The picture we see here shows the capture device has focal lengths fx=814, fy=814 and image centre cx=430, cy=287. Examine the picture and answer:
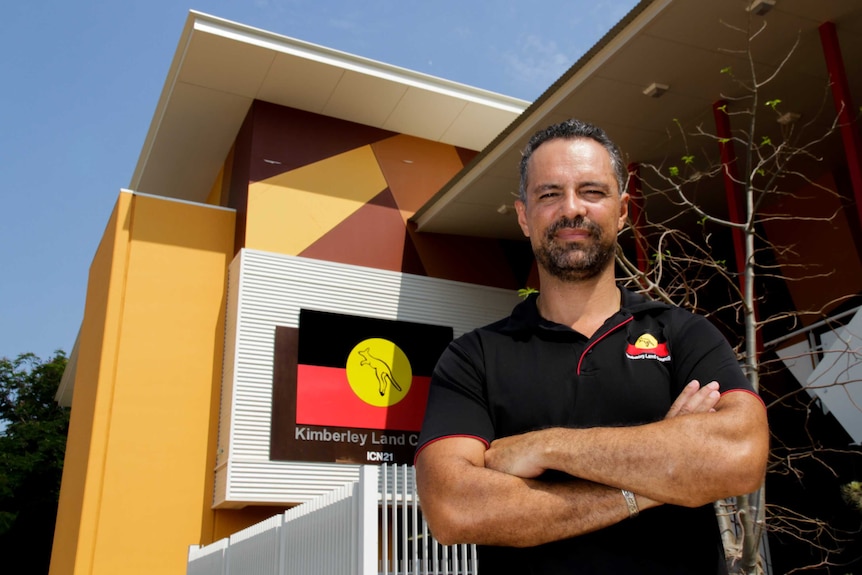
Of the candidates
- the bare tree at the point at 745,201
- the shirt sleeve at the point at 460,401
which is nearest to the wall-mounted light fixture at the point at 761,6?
the bare tree at the point at 745,201

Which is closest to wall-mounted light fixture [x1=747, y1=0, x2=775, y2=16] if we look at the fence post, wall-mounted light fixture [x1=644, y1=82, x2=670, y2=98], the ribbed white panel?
wall-mounted light fixture [x1=644, y1=82, x2=670, y2=98]

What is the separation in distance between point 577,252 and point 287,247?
9660 mm

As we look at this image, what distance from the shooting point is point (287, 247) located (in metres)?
11.0

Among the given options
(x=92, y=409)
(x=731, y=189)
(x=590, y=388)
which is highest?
(x=731, y=189)

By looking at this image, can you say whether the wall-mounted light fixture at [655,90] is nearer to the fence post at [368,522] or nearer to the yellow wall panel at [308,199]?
the yellow wall panel at [308,199]

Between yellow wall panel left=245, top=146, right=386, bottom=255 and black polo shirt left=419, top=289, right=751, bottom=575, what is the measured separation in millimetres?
9549

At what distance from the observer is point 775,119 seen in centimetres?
924

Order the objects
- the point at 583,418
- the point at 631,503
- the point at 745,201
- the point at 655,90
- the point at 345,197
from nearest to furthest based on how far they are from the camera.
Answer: the point at 631,503
the point at 583,418
the point at 655,90
the point at 745,201
the point at 345,197

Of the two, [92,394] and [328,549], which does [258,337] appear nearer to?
[92,394]

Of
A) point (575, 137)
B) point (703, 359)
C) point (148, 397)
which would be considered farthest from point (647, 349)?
point (148, 397)

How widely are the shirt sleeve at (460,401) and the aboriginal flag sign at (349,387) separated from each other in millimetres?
8607

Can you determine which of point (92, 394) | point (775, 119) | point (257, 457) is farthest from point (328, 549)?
point (775, 119)

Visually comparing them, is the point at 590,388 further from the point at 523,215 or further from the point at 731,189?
the point at 731,189

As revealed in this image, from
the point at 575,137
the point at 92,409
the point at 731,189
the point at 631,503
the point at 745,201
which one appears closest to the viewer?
the point at 631,503
